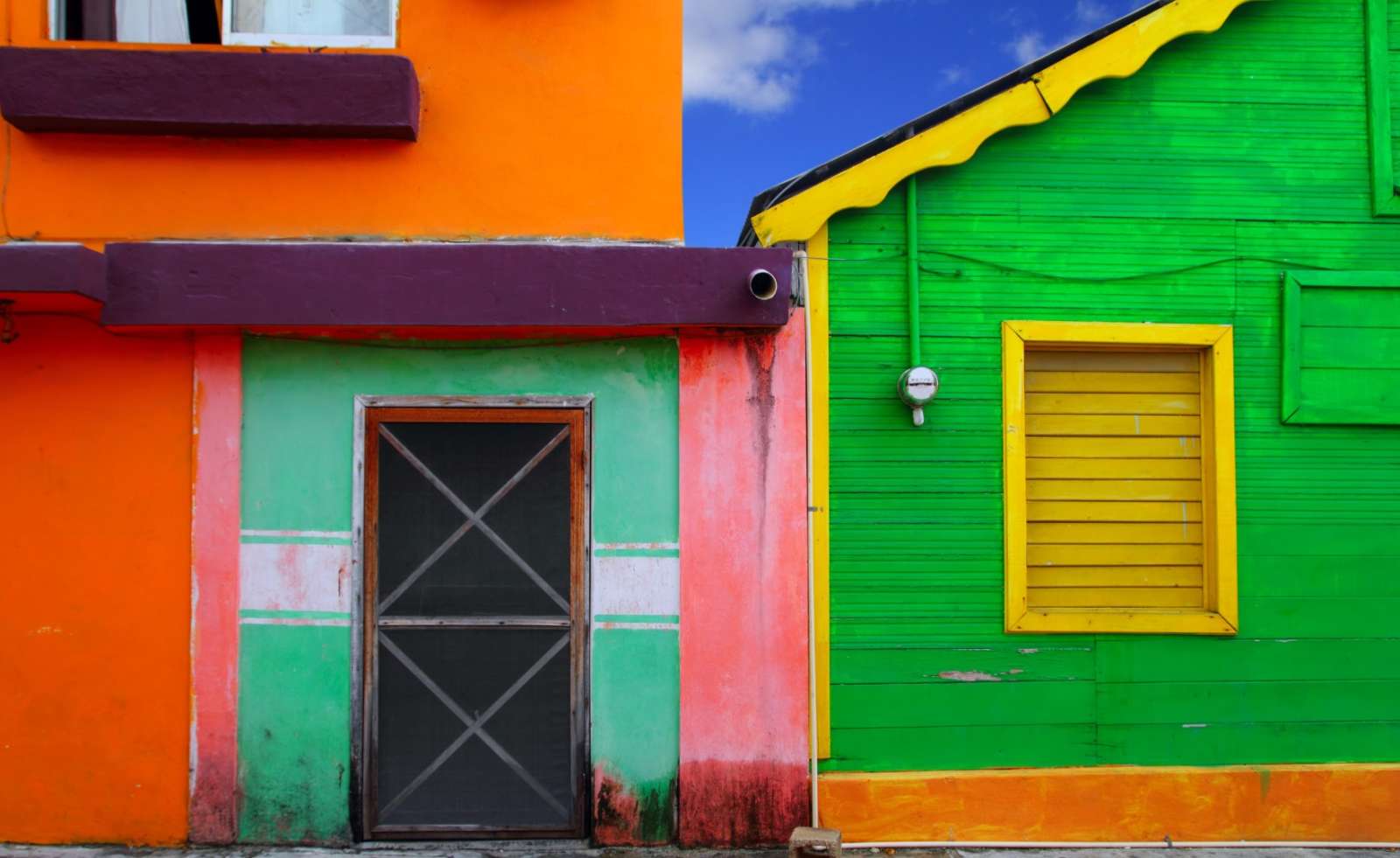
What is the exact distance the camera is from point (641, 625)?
505 centimetres

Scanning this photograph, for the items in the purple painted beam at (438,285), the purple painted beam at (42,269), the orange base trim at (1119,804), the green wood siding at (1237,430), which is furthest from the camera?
the green wood siding at (1237,430)

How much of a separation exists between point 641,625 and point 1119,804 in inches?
109

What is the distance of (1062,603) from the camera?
5.30m

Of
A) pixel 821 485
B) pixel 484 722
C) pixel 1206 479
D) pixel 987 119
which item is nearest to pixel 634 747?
pixel 484 722

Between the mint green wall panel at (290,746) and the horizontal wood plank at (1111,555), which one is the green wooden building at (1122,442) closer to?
the horizontal wood plank at (1111,555)

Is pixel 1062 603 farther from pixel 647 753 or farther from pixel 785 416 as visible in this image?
pixel 647 753

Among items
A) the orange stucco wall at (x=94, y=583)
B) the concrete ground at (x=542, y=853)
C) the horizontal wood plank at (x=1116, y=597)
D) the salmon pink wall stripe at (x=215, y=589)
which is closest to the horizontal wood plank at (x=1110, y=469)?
the horizontal wood plank at (x=1116, y=597)

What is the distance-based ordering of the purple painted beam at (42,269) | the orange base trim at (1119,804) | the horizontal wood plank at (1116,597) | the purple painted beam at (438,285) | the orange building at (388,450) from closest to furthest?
the purple painted beam at (42,269), the purple painted beam at (438,285), the orange building at (388,450), the orange base trim at (1119,804), the horizontal wood plank at (1116,597)

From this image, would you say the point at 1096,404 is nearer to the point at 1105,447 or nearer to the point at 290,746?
the point at 1105,447

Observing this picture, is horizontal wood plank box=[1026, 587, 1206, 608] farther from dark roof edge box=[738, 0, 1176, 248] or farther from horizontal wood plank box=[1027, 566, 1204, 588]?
dark roof edge box=[738, 0, 1176, 248]

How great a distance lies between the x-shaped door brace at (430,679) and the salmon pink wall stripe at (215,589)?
0.78 m

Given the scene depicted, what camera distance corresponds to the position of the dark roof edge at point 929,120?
5.11 meters

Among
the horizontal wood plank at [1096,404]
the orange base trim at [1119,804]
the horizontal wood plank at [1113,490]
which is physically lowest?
the orange base trim at [1119,804]

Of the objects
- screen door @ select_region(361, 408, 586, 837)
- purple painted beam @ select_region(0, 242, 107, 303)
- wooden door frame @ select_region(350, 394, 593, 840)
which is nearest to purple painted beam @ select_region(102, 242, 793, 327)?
purple painted beam @ select_region(0, 242, 107, 303)
